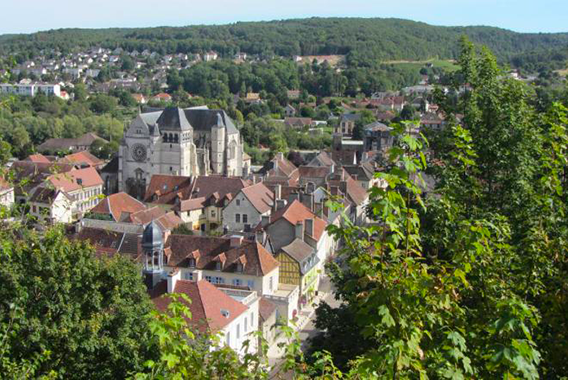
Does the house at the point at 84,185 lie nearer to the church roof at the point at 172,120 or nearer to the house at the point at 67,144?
the church roof at the point at 172,120

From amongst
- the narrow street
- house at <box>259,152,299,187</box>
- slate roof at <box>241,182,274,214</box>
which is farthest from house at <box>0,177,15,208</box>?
house at <box>259,152,299,187</box>

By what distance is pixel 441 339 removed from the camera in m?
8.02

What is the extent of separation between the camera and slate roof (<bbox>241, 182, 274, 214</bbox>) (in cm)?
4691

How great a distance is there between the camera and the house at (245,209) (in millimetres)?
46781

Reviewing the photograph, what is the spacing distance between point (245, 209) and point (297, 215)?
8400 mm

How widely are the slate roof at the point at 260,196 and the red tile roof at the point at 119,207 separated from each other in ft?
26.1

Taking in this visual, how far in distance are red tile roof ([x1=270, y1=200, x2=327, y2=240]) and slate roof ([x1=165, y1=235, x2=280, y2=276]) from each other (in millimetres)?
4889

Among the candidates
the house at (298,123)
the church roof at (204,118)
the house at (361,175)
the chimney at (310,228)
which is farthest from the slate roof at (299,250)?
the house at (298,123)

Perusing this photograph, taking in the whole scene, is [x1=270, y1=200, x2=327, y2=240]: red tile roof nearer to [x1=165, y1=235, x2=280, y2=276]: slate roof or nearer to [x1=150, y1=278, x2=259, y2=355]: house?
[x1=165, y1=235, x2=280, y2=276]: slate roof

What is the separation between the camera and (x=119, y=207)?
47.7m

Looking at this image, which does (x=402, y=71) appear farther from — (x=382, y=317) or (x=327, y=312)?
(x=382, y=317)

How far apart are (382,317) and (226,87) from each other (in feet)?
509

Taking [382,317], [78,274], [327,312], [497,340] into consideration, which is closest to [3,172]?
[78,274]

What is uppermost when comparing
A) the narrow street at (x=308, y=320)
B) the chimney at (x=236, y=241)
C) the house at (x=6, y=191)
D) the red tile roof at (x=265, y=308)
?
the house at (x=6, y=191)
